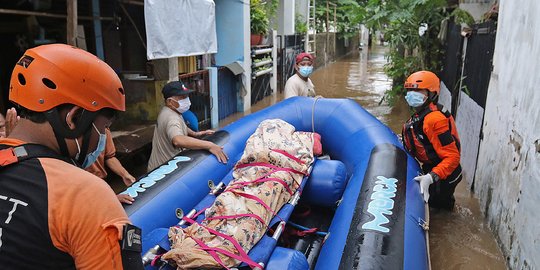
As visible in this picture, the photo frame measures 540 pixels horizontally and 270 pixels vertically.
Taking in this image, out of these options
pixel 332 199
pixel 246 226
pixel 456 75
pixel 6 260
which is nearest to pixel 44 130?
pixel 6 260

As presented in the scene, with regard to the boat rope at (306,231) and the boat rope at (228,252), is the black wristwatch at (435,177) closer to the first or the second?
the boat rope at (306,231)

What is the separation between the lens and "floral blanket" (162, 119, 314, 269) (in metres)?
2.09

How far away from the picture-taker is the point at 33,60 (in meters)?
1.08

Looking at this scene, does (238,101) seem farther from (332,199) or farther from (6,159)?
(6,159)

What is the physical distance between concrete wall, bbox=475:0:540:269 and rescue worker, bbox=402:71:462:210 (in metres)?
0.41

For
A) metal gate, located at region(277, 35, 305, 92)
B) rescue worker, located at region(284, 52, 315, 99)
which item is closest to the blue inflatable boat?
rescue worker, located at region(284, 52, 315, 99)

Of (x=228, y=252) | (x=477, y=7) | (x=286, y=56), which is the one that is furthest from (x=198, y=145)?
(x=286, y=56)

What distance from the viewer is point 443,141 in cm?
323

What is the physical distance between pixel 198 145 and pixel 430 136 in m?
2.00

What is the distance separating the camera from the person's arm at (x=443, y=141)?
10.5 feet

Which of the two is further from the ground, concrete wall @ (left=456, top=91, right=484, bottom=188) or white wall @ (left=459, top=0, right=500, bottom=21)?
white wall @ (left=459, top=0, right=500, bottom=21)

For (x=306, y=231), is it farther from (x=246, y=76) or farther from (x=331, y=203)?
(x=246, y=76)

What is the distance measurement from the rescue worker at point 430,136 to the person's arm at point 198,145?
166 cm

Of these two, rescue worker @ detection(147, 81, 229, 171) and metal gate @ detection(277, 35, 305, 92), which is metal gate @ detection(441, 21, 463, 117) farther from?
metal gate @ detection(277, 35, 305, 92)
